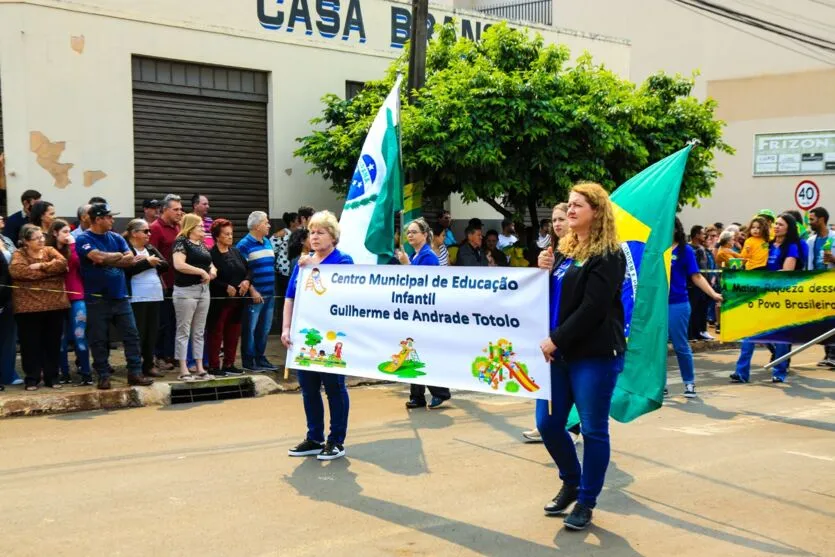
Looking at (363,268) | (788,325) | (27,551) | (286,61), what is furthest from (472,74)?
(27,551)

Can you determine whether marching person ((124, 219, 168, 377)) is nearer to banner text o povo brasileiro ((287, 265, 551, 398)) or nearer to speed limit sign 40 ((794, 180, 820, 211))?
banner text o povo brasileiro ((287, 265, 551, 398))

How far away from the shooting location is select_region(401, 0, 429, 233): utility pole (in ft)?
42.3

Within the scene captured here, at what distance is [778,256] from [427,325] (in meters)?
6.48

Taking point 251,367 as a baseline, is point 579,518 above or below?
above

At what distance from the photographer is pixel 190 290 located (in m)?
10.7

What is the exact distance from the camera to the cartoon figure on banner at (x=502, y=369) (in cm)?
591

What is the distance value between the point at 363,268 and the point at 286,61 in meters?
9.77

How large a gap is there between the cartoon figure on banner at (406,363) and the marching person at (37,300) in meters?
4.76

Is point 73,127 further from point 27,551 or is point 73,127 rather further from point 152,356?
point 27,551

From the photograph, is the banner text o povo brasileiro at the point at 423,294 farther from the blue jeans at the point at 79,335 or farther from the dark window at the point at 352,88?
the dark window at the point at 352,88

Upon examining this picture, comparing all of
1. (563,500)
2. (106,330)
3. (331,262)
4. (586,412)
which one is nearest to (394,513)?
(563,500)

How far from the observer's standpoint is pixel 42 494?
6.31 meters

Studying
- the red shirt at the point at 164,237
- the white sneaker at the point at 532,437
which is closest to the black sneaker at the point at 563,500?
the white sneaker at the point at 532,437

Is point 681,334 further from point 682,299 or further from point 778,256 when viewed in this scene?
point 778,256
